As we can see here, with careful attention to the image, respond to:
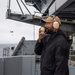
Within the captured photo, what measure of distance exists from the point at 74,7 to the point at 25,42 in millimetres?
4153

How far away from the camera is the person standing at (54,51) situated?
3859 mm

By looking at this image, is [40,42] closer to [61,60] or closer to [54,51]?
[54,51]

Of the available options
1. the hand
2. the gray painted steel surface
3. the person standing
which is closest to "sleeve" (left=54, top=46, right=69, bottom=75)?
the person standing

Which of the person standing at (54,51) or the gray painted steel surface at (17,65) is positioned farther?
the gray painted steel surface at (17,65)

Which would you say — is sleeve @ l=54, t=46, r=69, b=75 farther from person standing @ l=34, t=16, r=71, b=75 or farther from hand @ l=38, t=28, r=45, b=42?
hand @ l=38, t=28, r=45, b=42

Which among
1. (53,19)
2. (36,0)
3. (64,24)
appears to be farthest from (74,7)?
(36,0)

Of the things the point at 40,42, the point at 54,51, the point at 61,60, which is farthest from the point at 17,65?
the point at 61,60

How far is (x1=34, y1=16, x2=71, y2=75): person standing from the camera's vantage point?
12.7 ft

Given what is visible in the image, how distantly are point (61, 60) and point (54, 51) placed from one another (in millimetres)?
208

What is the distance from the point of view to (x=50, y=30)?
4.04 metres

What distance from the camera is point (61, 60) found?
3.84 metres

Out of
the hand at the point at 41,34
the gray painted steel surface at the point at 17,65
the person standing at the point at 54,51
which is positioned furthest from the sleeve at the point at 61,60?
the gray painted steel surface at the point at 17,65

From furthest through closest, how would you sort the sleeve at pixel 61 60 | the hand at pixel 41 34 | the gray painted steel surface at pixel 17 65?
the gray painted steel surface at pixel 17 65
the hand at pixel 41 34
the sleeve at pixel 61 60

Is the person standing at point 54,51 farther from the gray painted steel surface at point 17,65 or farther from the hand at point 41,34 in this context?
the gray painted steel surface at point 17,65
